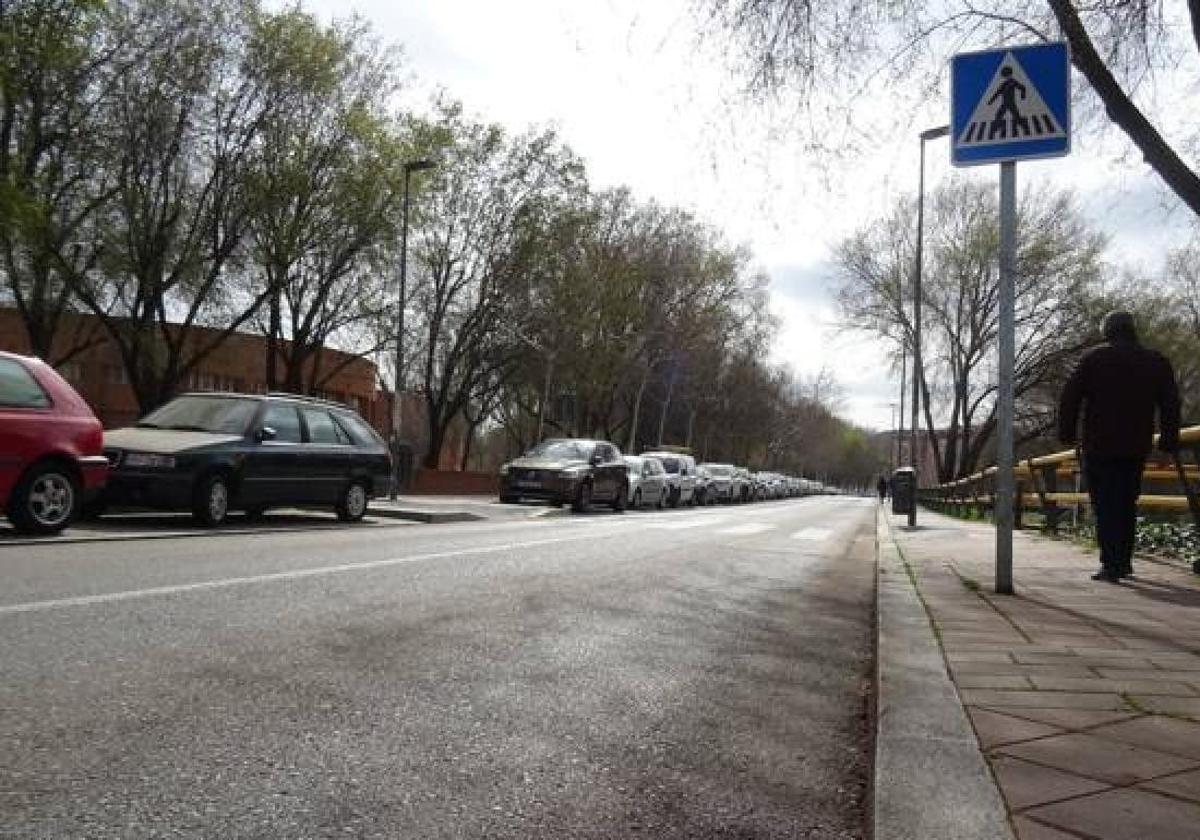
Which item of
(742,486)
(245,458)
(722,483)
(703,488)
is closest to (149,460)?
(245,458)

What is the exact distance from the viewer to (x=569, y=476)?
22.0 m

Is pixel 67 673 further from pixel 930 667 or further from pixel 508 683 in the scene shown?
pixel 930 667

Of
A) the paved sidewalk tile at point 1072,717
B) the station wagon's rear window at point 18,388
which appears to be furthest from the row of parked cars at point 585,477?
the paved sidewalk tile at point 1072,717

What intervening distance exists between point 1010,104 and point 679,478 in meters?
25.7

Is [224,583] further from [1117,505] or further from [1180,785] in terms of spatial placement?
[1117,505]

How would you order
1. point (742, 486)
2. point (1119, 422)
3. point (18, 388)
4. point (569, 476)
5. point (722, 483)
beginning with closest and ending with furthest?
point (1119, 422)
point (18, 388)
point (569, 476)
point (722, 483)
point (742, 486)

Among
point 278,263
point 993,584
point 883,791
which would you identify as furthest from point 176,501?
point 278,263

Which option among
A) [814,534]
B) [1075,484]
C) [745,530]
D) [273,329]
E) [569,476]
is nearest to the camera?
[1075,484]

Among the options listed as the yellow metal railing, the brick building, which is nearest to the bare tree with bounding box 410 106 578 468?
the brick building

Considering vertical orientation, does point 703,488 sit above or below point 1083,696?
above

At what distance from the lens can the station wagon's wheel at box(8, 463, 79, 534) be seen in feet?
31.0

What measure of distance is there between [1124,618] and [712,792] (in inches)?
153

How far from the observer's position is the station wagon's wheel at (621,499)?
24250 millimetres

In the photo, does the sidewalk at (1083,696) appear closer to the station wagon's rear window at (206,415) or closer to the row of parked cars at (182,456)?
the row of parked cars at (182,456)
